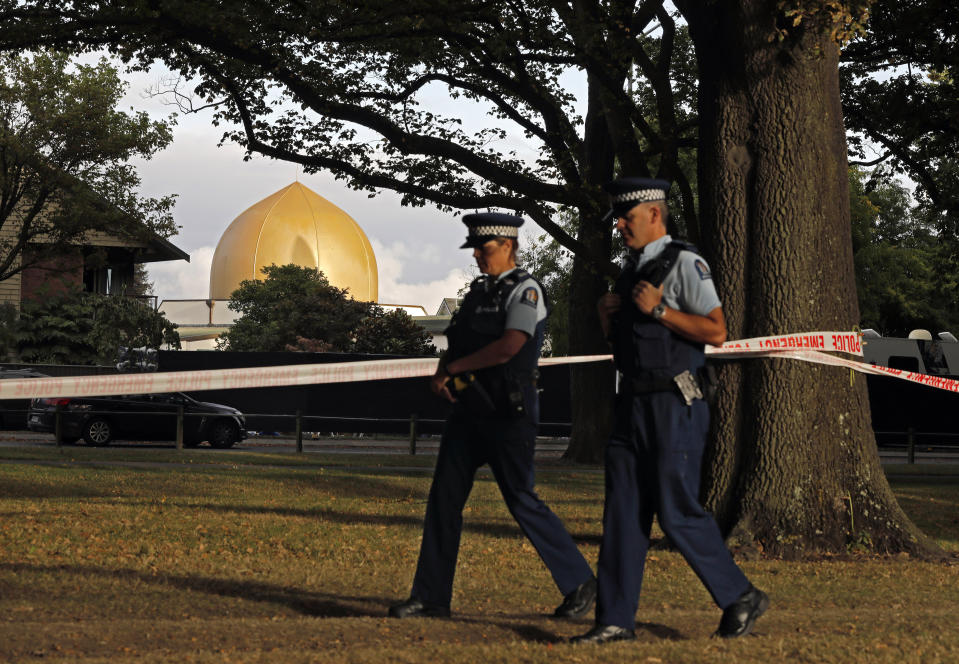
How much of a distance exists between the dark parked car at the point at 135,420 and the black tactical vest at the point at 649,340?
20.1 m

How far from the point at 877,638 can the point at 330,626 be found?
2400 millimetres

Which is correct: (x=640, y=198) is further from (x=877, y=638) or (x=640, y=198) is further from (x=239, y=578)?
(x=239, y=578)

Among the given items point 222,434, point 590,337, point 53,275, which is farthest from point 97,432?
point 53,275

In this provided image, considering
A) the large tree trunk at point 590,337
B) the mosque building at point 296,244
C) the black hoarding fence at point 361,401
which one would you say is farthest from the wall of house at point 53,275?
the mosque building at point 296,244

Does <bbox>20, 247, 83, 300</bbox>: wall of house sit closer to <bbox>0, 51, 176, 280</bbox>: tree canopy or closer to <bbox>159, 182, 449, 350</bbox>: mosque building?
<bbox>0, 51, 176, 280</bbox>: tree canopy

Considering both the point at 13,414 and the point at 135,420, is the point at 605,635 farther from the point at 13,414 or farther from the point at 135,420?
the point at 13,414

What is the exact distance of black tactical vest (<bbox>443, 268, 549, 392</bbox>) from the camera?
5656 millimetres

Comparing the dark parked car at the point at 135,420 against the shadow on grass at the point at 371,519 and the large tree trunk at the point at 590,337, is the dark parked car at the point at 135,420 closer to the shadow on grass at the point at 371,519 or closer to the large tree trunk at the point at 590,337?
the large tree trunk at the point at 590,337

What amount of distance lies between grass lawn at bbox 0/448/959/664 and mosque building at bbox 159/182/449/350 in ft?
248

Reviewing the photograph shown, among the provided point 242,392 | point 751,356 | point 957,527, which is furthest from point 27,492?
point 242,392

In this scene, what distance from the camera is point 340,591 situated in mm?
7121

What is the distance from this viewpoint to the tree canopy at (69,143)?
32.7 metres

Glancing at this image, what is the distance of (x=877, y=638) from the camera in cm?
550

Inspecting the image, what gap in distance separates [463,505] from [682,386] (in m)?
1.26
